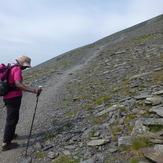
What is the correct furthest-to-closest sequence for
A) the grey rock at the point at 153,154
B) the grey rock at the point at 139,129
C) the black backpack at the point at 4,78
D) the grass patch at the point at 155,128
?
the black backpack at the point at 4,78
the grey rock at the point at 139,129
the grass patch at the point at 155,128
the grey rock at the point at 153,154

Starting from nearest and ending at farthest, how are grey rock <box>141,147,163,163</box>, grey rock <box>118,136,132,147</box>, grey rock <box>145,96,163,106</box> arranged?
grey rock <box>141,147,163,163</box> < grey rock <box>118,136,132,147</box> < grey rock <box>145,96,163,106</box>

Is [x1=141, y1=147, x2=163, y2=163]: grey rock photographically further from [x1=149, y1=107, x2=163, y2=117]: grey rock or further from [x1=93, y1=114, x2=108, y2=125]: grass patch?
[x1=93, y1=114, x2=108, y2=125]: grass patch

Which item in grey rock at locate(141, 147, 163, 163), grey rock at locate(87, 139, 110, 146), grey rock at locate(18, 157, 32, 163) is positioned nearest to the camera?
grey rock at locate(141, 147, 163, 163)

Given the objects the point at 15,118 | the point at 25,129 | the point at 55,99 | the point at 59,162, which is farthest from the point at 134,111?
the point at 55,99

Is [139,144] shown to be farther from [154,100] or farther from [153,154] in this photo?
[154,100]

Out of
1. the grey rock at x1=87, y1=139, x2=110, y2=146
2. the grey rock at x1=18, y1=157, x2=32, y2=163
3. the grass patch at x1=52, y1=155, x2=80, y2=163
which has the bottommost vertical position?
the grass patch at x1=52, y1=155, x2=80, y2=163

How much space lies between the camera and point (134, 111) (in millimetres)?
7238

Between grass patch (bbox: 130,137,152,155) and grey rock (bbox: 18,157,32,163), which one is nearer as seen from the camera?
grass patch (bbox: 130,137,152,155)

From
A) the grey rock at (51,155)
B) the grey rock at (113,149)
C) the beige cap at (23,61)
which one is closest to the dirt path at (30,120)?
the grey rock at (51,155)

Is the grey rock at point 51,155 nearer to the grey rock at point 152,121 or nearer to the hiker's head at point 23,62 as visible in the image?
the grey rock at point 152,121

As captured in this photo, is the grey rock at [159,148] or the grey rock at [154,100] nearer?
the grey rock at [159,148]

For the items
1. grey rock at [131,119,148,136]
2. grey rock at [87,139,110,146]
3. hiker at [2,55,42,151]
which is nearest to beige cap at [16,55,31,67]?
hiker at [2,55,42,151]

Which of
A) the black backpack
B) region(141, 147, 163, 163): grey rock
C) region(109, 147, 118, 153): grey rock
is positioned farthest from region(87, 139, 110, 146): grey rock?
the black backpack

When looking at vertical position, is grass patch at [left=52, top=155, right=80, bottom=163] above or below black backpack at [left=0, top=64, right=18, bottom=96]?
below
